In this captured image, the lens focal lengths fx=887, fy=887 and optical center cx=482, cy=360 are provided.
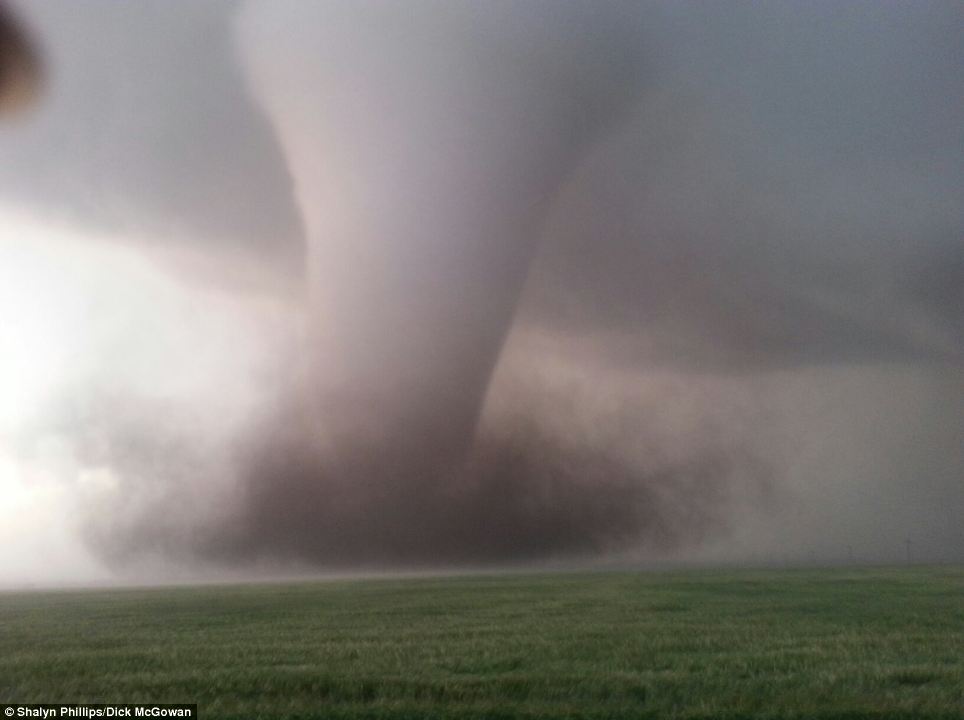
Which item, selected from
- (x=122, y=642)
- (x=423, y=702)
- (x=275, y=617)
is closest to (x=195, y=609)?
(x=275, y=617)

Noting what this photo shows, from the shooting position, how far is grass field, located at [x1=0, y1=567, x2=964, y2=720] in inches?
637

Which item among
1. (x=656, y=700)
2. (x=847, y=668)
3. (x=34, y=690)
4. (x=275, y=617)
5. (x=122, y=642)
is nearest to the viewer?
(x=656, y=700)

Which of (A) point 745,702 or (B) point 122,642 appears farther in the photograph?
(B) point 122,642

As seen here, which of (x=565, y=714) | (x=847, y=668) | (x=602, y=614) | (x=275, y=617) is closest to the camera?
(x=565, y=714)

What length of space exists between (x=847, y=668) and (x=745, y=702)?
17.4 ft

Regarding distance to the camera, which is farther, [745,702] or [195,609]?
[195,609]

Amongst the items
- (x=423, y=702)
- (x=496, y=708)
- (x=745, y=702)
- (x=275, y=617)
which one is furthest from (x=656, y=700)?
(x=275, y=617)

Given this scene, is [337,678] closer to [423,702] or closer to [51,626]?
[423,702]

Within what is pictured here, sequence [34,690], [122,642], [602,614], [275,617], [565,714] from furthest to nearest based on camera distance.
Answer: [275,617] → [602,614] → [122,642] → [34,690] → [565,714]

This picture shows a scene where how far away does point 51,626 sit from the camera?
37.5 m

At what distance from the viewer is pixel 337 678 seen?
61.6 ft

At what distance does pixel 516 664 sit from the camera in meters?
20.9

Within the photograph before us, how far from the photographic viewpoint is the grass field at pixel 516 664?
16188mm

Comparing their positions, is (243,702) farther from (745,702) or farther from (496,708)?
(745,702)
